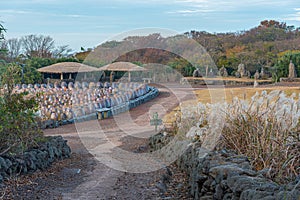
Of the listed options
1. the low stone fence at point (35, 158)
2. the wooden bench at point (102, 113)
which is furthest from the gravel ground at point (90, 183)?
the wooden bench at point (102, 113)

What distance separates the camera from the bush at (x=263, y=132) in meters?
4.66

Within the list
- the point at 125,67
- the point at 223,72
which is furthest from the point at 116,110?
the point at 223,72

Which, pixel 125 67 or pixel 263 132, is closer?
pixel 263 132

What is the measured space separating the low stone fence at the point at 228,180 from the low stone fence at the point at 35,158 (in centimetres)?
240

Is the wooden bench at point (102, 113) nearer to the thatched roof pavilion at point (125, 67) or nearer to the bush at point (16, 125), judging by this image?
the bush at point (16, 125)

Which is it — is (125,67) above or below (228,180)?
above

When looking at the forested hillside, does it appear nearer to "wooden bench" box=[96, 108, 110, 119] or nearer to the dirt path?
"wooden bench" box=[96, 108, 110, 119]

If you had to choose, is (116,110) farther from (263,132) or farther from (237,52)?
(237,52)

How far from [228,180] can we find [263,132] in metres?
1.32

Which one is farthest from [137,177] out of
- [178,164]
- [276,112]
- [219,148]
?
[276,112]

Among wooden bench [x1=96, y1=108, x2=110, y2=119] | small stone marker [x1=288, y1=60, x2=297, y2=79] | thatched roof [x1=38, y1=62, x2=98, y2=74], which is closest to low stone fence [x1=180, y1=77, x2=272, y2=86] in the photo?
small stone marker [x1=288, y1=60, x2=297, y2=79]

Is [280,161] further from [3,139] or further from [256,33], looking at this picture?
[256,33]

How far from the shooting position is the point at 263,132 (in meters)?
5.44

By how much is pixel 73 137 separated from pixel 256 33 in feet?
128
